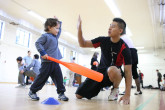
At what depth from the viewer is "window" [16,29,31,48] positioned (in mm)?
10093

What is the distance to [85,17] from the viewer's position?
8625 mm

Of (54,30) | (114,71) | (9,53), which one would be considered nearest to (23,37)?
(9,53)

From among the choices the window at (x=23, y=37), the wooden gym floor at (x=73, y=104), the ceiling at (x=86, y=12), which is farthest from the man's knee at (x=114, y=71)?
the window at (x=23, y=37)

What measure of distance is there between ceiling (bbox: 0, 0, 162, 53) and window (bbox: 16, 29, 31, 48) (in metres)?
0.86

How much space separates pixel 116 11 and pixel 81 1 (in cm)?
193

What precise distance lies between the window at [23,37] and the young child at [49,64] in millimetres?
8719

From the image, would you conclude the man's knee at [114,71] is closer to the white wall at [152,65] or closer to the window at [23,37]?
the window at [23,37]

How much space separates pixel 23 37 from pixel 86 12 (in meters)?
4.90

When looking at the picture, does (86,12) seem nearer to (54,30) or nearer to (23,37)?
(23,37)

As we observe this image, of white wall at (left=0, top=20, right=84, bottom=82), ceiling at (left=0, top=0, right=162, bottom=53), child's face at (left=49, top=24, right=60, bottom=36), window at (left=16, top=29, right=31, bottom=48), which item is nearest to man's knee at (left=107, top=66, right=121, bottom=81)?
child's face at (left=49, top=24, right=60, bottom=36)

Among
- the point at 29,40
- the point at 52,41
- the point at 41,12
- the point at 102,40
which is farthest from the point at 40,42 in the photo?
the point at 29,40

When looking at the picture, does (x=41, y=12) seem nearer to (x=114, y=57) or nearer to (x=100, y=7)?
(x=100, y=7)

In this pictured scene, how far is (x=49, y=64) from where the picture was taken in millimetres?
1878

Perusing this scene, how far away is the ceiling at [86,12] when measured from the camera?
7160 millimetres
